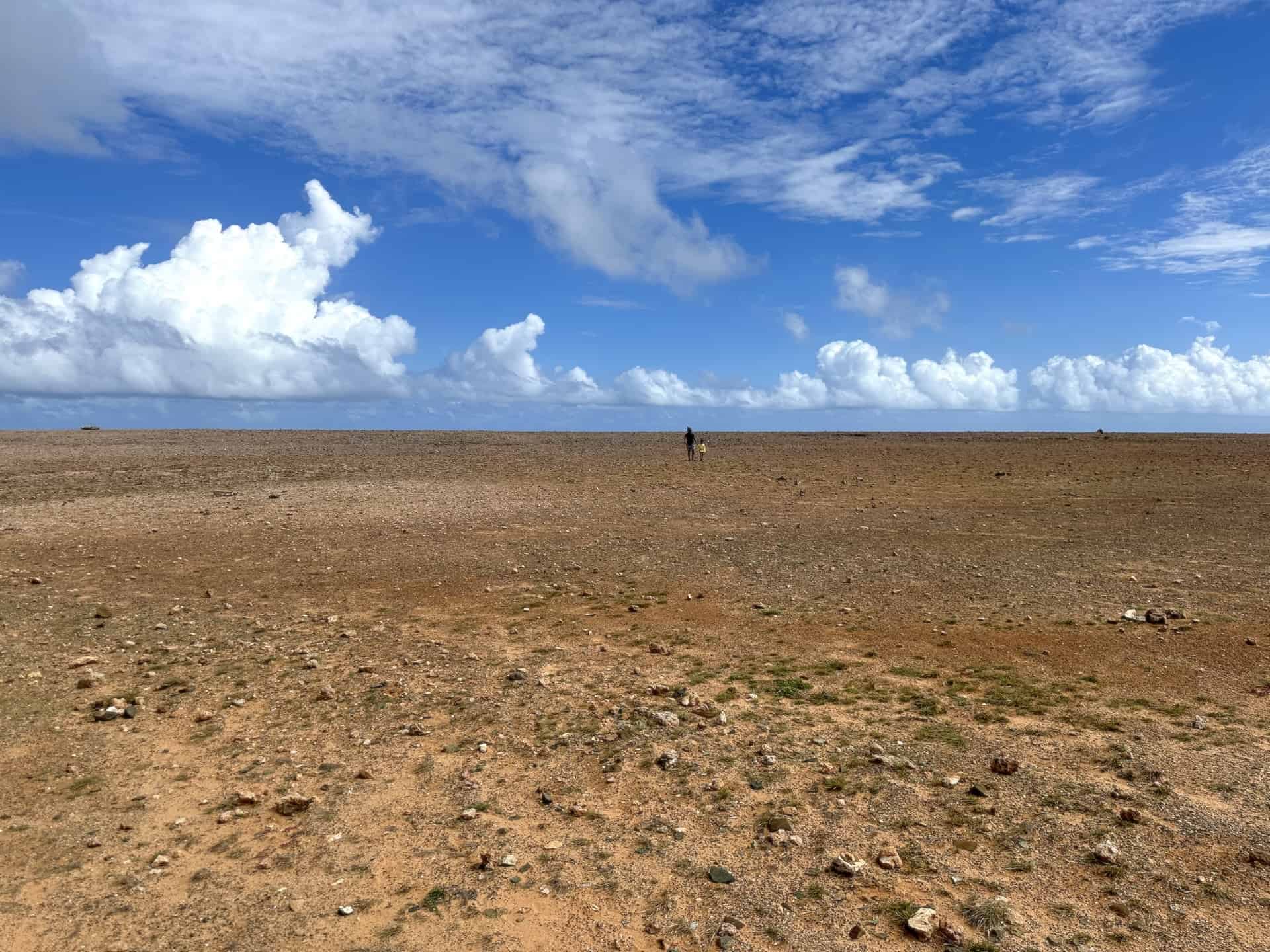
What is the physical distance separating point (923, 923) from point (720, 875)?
4.54ft

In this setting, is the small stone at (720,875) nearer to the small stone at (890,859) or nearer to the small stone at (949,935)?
the small stone at (890,859)

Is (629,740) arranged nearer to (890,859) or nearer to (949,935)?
(890,859)

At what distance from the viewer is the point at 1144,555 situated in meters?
16.5

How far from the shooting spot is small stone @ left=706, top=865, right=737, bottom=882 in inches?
225

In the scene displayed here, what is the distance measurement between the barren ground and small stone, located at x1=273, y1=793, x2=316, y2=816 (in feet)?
0.20

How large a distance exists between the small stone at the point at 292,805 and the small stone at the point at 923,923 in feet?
15.6

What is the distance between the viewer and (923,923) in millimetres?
5109

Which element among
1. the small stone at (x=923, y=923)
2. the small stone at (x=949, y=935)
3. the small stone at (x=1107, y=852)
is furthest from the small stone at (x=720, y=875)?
the small stone at (x=1107, y=852)

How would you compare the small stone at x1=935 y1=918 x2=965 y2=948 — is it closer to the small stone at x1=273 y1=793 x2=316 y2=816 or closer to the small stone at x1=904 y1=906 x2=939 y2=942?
the small stone at x1=904 y1=906 x2=939 y2=942

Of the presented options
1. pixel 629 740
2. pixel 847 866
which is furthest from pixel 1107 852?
pixel 629 740

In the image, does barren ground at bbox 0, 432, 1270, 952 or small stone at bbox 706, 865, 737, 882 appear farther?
small stone at bbox 706, 865, 737, 882

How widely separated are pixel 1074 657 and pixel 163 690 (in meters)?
11.2

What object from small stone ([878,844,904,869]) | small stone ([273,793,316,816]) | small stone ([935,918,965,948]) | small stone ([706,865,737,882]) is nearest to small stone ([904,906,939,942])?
small stone ([935,918,965,948])

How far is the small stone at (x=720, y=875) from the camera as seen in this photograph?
18.7 feet
